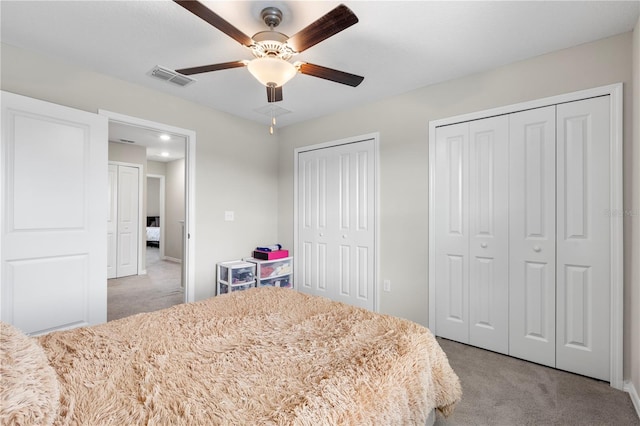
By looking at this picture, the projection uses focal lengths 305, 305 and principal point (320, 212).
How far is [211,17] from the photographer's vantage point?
4.84 ft

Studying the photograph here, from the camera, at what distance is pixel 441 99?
113 inches

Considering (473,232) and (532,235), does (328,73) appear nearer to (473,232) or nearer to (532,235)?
(473,232)

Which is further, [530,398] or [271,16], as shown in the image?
[530,398]

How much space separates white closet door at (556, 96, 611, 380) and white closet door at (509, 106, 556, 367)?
54 millimetres

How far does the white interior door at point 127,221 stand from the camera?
18.3ft

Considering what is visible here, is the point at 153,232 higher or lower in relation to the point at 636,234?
lower

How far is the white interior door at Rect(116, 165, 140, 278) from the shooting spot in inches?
220

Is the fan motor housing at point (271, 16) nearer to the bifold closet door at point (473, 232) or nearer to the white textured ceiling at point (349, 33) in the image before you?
the white textured ceiling at point (349, 33)

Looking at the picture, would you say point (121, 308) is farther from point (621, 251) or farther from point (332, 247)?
point (621, 251)

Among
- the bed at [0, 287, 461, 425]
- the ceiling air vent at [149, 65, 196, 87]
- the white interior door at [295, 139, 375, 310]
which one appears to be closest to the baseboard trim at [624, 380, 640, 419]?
the bed at [0, 287, 461, 425]

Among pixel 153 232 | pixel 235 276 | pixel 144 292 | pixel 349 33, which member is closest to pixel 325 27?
pixel 349 33

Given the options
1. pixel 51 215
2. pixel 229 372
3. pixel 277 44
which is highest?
pixel 277 44

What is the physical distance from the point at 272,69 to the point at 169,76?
1495mm

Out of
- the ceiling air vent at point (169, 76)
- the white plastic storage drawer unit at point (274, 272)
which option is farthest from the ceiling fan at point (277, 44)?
the white plastic storage drawer unit at point (274, 272)
